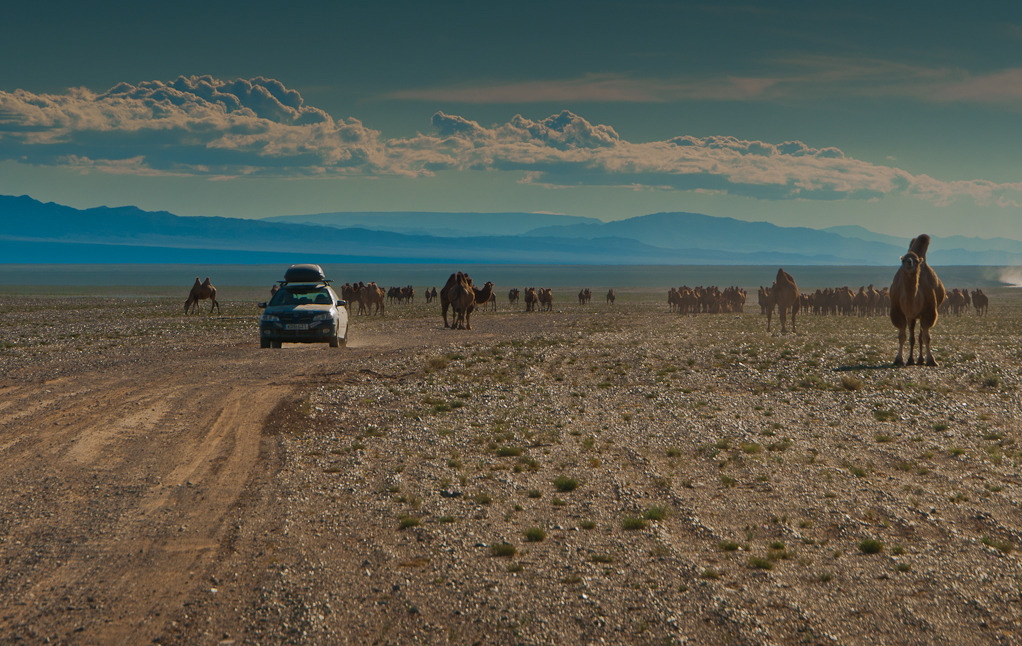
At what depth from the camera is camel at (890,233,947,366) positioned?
2375 cm

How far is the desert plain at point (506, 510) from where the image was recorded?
686 cm

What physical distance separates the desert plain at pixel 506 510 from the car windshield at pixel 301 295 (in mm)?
6306

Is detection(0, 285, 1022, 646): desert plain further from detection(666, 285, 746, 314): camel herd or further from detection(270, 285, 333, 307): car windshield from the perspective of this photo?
detection(666, 285, 746, 314): camel herd

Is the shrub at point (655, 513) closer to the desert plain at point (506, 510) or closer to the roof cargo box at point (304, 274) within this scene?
the desert plain at point (506, 510)

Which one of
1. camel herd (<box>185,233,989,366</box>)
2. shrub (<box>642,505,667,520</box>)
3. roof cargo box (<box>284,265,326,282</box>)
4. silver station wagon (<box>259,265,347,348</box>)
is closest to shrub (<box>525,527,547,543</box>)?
shrub (<box>642,505,667,520</box>)

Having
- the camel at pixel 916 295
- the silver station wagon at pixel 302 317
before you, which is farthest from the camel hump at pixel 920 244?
the silver station wagon at pixel 302 317

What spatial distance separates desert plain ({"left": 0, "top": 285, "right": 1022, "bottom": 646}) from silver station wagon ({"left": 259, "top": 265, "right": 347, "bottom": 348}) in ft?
A: 17.6

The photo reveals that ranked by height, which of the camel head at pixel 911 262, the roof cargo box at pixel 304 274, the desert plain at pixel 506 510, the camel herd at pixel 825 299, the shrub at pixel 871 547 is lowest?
the desert plain at pixel 506 510

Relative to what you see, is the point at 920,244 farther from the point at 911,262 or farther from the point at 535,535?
the point at 535,535

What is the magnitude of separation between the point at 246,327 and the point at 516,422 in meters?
28.0

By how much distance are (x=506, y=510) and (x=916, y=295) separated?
18.2 m

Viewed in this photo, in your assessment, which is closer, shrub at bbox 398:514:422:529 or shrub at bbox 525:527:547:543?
shrub at bbox 525:527:547:543

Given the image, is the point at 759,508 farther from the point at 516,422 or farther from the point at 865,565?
the point at 516,422

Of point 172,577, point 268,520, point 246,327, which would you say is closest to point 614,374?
point 268,520
